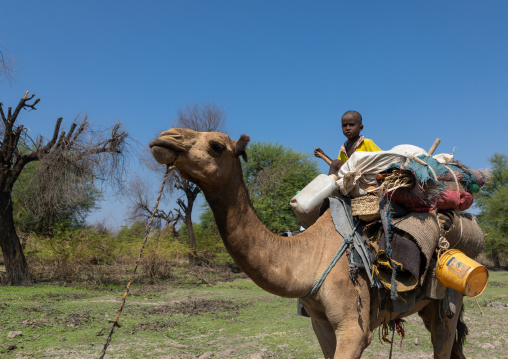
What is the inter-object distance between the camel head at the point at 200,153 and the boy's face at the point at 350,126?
183 cm

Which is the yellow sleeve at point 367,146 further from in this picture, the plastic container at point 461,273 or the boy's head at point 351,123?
the plastic container at point 461,273

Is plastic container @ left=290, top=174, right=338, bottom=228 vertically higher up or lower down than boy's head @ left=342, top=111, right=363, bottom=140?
lower down

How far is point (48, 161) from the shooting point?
14469 mm

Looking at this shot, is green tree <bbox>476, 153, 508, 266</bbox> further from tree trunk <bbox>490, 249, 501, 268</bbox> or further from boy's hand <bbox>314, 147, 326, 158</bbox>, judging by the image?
boy's hand <bbox>314, 147, 326, 158</bbox>

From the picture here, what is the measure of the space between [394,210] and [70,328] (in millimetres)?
6772

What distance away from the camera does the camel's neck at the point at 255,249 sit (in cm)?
308

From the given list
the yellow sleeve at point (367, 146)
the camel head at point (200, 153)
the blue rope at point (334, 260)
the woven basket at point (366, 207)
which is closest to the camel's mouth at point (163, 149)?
the camel head at point (200, 153)

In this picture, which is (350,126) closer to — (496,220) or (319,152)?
(319,152)

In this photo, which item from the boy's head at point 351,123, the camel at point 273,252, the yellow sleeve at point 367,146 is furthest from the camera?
the boy's head at point 351,123

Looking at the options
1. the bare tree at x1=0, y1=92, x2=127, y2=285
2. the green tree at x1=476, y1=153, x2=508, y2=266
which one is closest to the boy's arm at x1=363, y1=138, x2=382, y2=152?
the bare tree at x1=0, y1=92, x2=127, y2=285

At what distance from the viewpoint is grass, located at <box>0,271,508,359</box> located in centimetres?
631

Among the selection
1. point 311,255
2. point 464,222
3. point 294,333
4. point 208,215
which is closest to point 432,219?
point 464,222

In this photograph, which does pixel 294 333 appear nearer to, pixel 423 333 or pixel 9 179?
pixel 423 333

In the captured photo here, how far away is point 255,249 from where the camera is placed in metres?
3.12
